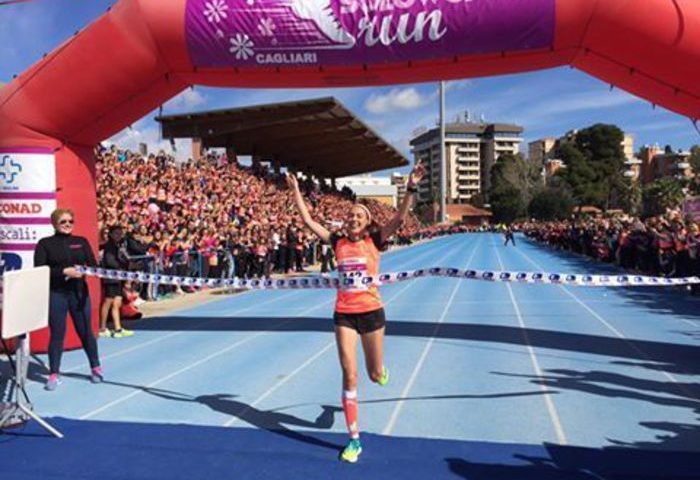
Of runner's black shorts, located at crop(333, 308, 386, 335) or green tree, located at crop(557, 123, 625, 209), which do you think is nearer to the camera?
runner's black shorts, located at crop(333, 308, 386, 335)

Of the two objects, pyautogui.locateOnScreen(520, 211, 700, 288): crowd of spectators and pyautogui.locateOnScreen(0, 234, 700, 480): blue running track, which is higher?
pyautogui.locateOnScreen(520, 211, 700, 288): crowd of spectators

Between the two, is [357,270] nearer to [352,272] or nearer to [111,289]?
[352,272]

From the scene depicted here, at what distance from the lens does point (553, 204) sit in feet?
277

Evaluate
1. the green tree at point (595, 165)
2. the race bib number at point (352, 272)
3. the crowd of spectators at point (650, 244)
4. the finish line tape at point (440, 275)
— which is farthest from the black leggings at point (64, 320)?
the green tree at point (595, 165)

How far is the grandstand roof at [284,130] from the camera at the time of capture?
30.7 meters

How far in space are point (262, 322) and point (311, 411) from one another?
5104mm

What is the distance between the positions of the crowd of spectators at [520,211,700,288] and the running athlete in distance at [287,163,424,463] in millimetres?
11096

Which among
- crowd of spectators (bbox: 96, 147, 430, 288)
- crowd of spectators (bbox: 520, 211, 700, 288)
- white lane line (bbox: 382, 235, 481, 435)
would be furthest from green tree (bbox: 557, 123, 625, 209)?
white lane line (bbox: 382, 235, 481, 435)

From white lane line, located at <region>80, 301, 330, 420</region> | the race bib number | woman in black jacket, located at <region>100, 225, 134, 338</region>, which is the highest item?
the race bib number

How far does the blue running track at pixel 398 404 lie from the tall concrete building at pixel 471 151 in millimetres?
154084

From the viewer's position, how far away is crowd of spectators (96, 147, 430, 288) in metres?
14.5

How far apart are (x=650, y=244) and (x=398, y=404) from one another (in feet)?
45.2

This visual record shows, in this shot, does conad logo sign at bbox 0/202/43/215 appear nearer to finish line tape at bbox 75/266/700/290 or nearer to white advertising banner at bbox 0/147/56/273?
white advertising banner at bbox 0/147/56/273

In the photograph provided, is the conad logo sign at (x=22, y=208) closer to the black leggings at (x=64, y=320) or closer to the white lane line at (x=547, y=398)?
the black leggings at (x=64, y=320)
